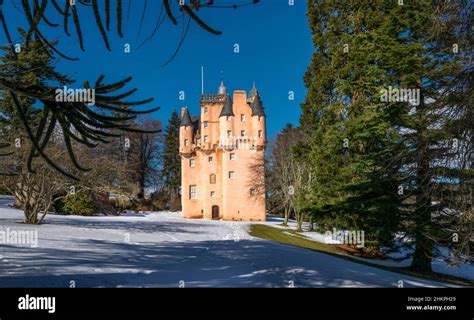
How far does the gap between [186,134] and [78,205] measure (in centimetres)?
1680

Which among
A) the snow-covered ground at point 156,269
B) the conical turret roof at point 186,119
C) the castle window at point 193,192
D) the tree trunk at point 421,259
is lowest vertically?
the tree trunk at point 421,259

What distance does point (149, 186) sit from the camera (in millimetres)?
53906

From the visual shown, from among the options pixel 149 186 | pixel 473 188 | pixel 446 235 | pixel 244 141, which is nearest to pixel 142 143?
pixel 149 186

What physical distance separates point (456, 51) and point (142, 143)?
4940 cm

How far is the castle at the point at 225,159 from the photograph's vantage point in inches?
1499

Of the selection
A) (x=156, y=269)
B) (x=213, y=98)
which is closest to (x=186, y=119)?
(x=213, y=98)

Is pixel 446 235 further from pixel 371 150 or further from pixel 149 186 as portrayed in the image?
pixel 149 186

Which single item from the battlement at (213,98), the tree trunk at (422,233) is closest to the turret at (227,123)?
the battlement at (213,98)

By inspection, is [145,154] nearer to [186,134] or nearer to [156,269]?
[186,134]

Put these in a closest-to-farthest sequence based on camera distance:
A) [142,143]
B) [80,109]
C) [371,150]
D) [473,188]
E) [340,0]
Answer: [80,109] < [473,188] < [371,150] < [340,0] < [142,143]

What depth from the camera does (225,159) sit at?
3897 cm

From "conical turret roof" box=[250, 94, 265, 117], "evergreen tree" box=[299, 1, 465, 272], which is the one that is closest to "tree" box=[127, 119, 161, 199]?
"conical turret roof" box=[250, 94, 265, 117]

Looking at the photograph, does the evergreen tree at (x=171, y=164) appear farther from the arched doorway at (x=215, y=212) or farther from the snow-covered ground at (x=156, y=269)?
the snow-covered ground at (x=156, y=269)
